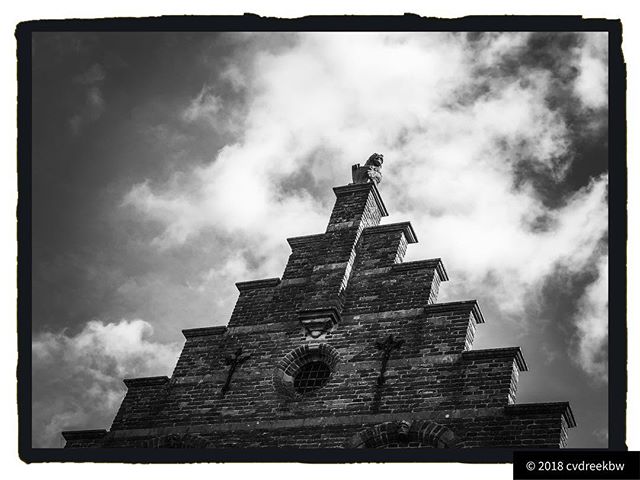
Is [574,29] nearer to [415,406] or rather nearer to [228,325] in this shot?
[415,406]

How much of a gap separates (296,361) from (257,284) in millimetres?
1593

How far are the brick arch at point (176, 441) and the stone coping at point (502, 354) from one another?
3.05 meters

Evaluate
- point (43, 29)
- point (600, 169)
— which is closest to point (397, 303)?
point (600, 169)

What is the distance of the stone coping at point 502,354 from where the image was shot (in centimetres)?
1070

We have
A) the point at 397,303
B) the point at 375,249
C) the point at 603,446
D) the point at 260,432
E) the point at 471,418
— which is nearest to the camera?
the point at 603,446

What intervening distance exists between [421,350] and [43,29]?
5.23 metres

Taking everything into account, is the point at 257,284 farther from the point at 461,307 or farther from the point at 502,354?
the point at 502,354

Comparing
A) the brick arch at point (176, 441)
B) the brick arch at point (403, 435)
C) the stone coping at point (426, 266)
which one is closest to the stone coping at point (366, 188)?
the stone coping at point (426, 266)

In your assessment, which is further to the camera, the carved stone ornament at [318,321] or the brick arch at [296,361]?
the carved stone ornament at [318,321]

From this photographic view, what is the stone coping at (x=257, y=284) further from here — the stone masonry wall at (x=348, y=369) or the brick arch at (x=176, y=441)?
the brick arch at (x=176, y=441)

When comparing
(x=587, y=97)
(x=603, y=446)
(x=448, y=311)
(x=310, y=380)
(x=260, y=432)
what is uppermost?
(x=587, y=97)

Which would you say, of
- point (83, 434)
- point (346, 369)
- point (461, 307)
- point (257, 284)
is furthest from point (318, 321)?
point (83, 434)

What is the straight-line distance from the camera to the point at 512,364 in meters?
10.6

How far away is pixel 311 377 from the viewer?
38.0ft
